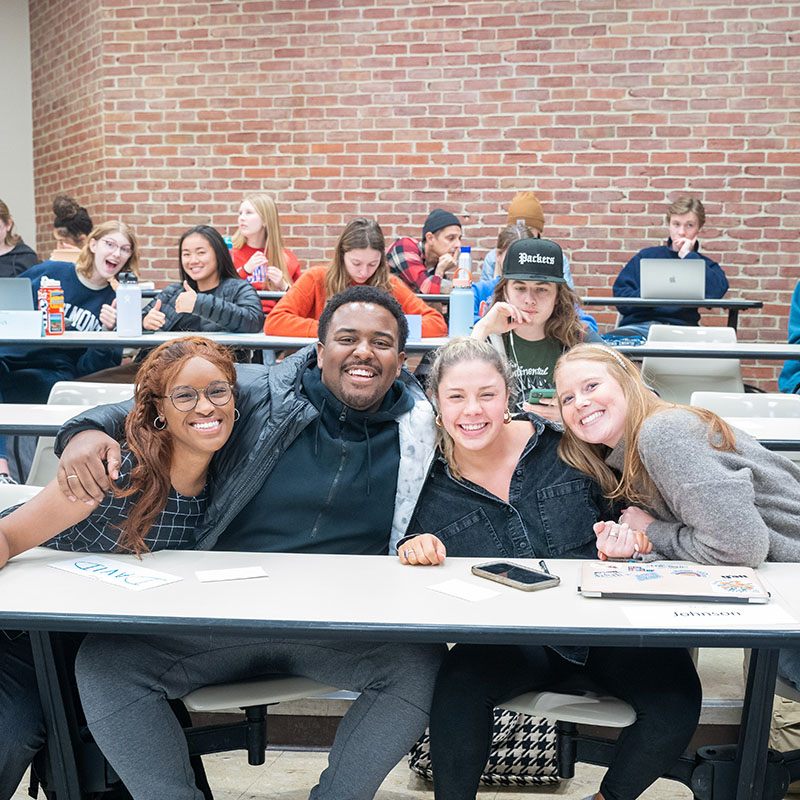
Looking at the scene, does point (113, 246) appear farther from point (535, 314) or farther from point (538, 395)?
point (538, 395)

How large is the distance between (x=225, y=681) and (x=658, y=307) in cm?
441

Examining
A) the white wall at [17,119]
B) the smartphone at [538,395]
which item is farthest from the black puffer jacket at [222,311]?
the white wall at [17,119]

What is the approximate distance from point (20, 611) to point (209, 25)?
6.03 m

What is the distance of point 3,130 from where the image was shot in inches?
315

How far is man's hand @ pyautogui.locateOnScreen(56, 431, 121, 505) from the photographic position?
1.75 m

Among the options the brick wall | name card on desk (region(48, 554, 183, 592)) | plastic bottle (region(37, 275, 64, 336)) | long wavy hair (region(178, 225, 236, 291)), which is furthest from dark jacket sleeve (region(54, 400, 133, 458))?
the brick wall

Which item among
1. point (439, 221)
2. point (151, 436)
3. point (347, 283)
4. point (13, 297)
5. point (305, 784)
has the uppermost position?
point (439, 221)

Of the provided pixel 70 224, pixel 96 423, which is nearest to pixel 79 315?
pixel 70 224

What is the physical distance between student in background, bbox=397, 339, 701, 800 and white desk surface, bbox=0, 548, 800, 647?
0.18 metres

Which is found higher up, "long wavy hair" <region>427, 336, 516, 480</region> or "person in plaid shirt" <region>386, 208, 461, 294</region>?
"person in plaid shirt" <region>386, 208, 461, 294</region>

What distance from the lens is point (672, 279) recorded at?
18.5ft

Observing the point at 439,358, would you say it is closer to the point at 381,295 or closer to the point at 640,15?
the point at 381,295

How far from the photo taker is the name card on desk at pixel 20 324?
4.01m

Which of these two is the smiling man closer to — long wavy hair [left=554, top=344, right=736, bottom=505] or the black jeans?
the black jeans
